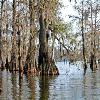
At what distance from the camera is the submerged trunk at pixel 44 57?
29.7 meters

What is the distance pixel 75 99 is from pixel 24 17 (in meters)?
10.6

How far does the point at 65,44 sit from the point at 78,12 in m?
20.7

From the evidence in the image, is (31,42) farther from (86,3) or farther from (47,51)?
(86,3)

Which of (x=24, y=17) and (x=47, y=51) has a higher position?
(x=24, y=17)

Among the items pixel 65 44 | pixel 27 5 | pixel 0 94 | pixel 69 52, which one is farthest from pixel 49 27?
pixel 0 94

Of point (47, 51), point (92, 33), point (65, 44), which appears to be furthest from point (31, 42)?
point (92, 33)

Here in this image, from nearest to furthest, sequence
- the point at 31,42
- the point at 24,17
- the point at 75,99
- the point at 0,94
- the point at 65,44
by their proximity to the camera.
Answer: the point at 75,99
the point at 0,94
the point at 24,17
the point at 31,42
the point at 65,44

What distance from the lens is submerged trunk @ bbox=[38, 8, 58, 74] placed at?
2966cm

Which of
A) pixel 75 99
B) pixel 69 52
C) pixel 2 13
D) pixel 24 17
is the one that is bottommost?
pixel 75 99

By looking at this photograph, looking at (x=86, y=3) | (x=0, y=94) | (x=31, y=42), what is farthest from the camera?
(x=86, y=3)

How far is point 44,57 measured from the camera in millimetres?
30328

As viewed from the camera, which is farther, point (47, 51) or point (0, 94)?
point (47, 51)

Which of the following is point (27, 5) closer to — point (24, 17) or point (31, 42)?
point (24, 17)

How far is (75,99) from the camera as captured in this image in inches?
606
